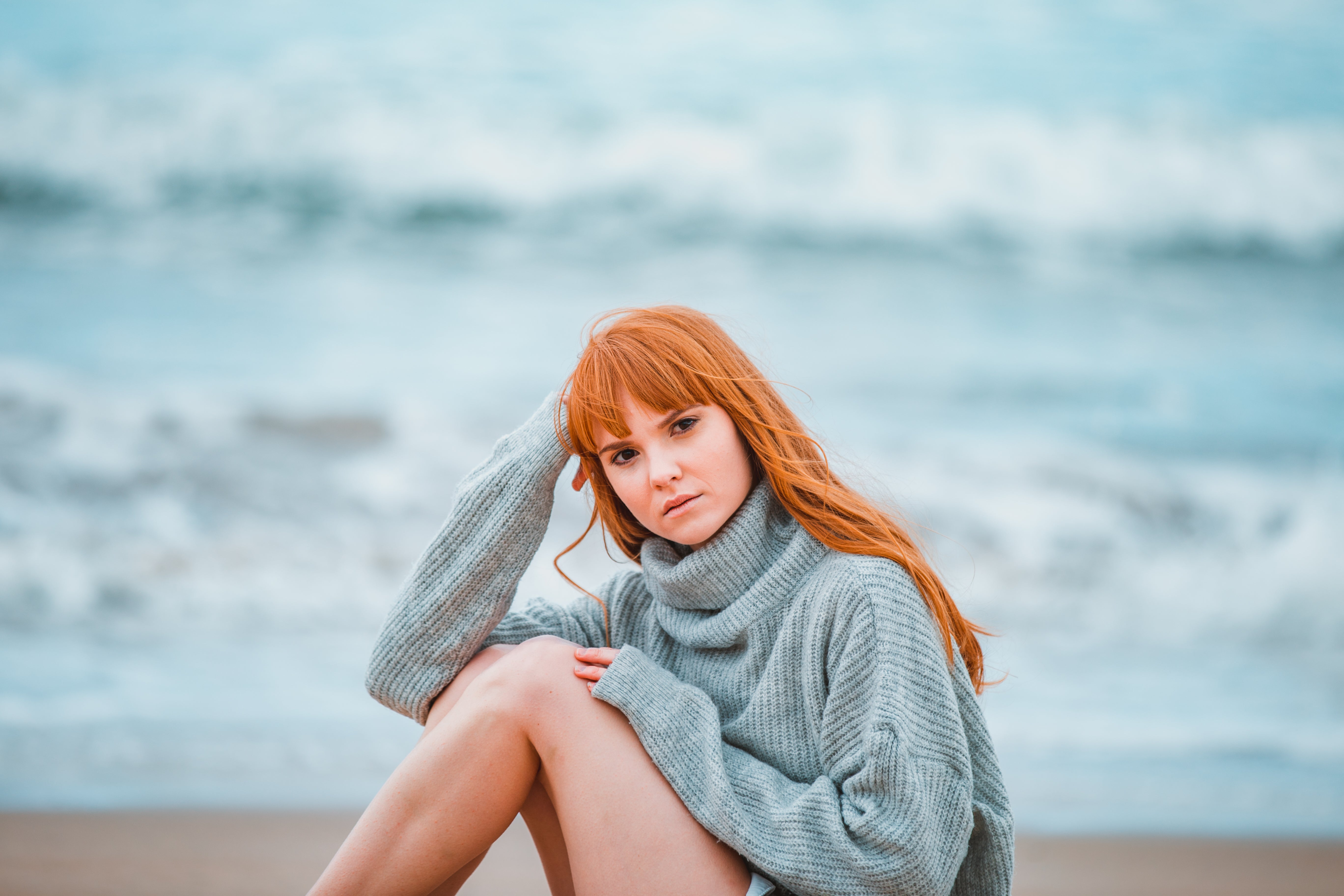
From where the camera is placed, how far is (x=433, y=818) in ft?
4.56

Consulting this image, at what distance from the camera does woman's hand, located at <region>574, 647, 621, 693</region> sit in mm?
1442

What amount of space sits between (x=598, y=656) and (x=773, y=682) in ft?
0.81

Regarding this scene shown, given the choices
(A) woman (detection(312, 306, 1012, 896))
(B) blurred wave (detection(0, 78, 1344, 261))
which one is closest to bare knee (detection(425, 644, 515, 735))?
(A) woman (detection(312, 306, 1012, 896))

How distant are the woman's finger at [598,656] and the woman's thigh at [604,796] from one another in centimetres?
2

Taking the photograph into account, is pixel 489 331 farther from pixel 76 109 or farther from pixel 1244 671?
pixel 1244 671

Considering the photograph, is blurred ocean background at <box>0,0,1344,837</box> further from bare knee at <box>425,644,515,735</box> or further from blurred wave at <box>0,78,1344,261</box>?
bare knee at <box>425,644,515,735</box>

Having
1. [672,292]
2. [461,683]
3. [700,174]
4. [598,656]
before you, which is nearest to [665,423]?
[598,656]

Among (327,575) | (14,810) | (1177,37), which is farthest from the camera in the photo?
(1177,37)

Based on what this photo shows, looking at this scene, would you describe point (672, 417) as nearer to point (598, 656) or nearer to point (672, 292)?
point (598, 656)

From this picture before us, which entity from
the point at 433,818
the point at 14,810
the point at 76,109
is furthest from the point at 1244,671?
the point at 76,109

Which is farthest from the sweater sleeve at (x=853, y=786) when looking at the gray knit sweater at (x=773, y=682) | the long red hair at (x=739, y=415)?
the long red hair at (x=739, y=415)

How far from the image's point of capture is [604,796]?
1.37 m

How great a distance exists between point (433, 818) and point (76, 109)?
6.90 meters

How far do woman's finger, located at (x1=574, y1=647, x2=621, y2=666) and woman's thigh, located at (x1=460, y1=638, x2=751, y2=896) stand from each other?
0.9 inches
